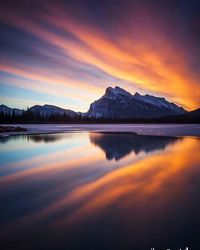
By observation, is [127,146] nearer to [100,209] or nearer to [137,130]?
[100,209]

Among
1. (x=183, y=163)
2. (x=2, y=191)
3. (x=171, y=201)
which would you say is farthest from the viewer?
(x=183, y=163)

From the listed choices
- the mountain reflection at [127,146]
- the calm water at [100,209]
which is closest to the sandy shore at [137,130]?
the mountain reflection at [127,146]

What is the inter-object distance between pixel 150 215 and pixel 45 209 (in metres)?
2.37

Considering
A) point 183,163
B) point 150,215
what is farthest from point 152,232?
point 183,163

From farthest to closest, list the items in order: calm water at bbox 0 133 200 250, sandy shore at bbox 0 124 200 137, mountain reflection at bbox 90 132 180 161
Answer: sandy shore at bbox 0 124 200 137 → mountain reflection at bbox 90 132 180 161 → calm water at bbox 0 133 200 250

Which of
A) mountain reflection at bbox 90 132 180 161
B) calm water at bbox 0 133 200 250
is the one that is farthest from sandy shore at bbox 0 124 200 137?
calm water at bbox 0 133 200 250

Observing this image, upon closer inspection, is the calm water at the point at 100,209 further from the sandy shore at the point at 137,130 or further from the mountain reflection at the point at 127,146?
the sandy shore at the point at 137,130

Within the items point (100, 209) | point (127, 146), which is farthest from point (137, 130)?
point (100, 209)

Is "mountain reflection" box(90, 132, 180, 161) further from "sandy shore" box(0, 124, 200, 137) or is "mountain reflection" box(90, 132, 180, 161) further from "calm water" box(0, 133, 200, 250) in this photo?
"sandy shore" box(0, 124, 200, 137)

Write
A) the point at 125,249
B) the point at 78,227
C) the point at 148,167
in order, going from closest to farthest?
the point at 125,249 → the point at 78,227 → the point at 148,167

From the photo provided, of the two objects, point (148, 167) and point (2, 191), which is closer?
point (2, 191)

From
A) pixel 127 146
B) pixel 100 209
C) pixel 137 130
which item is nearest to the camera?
pixel 100 209

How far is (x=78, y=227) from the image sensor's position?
3.70m

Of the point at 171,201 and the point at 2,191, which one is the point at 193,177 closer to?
the point at 171,201
